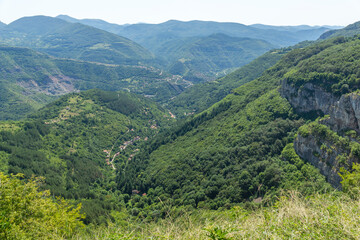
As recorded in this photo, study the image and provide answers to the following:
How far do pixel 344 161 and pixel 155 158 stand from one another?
86.8 metres

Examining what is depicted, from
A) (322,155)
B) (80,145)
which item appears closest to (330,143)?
(322,155)

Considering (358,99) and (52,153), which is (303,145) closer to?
(358,99)

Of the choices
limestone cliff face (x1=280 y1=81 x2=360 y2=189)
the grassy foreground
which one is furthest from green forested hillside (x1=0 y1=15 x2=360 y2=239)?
limestone cliff face (x1=280 y1=81 x2=360 y2=189)

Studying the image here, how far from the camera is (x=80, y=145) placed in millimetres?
135750

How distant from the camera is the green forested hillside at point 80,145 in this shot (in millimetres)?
89312

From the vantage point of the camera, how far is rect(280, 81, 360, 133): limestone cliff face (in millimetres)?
58312

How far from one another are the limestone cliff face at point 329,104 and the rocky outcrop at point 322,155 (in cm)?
760

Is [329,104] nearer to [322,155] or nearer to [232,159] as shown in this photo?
[322,155]

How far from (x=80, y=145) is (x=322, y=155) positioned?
13191cm

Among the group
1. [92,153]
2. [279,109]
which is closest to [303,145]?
[279,109]

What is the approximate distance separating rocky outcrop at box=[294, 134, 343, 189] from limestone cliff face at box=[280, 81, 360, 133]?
24.9ft

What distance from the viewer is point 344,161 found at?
52656 millimetres

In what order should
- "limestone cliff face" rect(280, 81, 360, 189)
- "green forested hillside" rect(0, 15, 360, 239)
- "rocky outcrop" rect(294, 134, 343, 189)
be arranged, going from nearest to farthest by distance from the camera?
"green forested hillside" rect(0, 15, 360, 239) → "rocky outcrop" rect(294, 134, 343, 189) → "limestone cliff face" rect(280, 81, 360, 189)

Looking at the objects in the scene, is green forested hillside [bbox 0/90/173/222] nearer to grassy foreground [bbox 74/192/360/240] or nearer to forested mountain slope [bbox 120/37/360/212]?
forested mountain slope [bbox 120/37/360/212]
